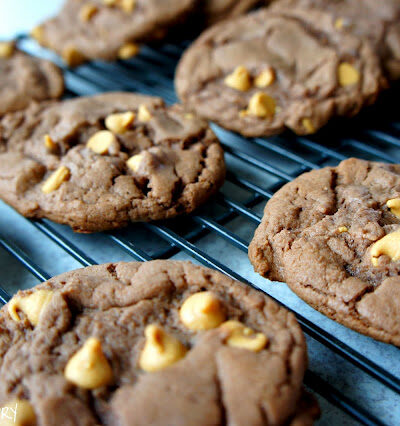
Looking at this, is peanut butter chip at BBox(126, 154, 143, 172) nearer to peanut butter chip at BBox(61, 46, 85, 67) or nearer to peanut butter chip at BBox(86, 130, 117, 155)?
peanut butter chip at BBox(86, 130, 117, 155)

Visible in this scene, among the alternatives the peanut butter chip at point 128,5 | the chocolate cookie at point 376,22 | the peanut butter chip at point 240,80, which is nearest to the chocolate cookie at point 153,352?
the peanut butter chip at point 240,80

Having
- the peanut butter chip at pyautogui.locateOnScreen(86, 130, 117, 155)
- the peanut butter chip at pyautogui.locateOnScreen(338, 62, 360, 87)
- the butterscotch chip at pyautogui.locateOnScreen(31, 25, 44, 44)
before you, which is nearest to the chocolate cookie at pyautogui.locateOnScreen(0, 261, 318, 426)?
the peanut butter chip at pyautogui.locateOnScreen(86, 130, 117, 155)

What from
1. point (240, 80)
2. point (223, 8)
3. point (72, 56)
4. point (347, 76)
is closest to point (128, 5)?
point (72, 56)

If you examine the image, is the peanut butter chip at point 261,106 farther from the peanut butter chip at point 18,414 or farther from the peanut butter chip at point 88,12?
the peanut butter chip at point 18,414

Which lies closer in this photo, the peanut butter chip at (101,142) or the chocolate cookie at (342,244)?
the chocolate cookie at (342,244)

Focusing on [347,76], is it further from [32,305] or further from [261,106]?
[32,305]

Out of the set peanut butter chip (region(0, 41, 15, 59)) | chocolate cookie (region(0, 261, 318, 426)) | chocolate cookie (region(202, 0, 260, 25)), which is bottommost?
chocolate cookie (region(0, 261, 318, 426))

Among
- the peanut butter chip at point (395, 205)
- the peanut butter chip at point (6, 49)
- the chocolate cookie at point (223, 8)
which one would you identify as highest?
the chocolate cookie at point (223, 8)

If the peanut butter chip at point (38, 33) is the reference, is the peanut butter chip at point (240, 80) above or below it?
below

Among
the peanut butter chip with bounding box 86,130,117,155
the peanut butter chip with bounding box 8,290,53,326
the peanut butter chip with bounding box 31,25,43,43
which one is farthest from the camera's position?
the peanut butter chip with bounding box 31,25,43,43
